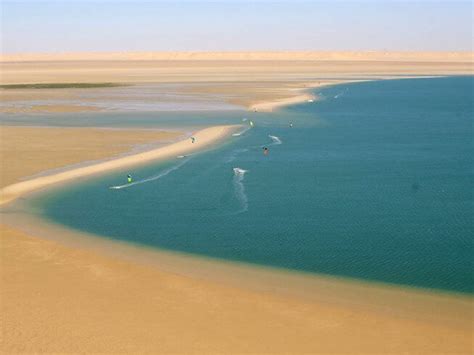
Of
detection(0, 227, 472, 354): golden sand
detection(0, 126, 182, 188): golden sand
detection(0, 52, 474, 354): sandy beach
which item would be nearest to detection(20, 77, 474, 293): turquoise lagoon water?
detection(0, 52, 474, 354): sandy beach

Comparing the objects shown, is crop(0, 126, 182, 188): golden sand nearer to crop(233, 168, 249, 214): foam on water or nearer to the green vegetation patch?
crop(233, 168, 249, 214): foam on water

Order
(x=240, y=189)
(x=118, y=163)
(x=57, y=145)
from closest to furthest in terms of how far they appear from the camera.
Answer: (x=240, y=189) → (x=118, y=163) → (x=57, y=145)

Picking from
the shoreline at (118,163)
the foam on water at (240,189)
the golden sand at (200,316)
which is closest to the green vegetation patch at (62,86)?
the shoreline at (118,163)

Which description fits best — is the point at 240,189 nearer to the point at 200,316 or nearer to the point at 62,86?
the point at 200,316

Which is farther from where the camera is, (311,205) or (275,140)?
(275,140)

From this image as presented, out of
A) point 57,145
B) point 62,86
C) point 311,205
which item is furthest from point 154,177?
point 62,86
